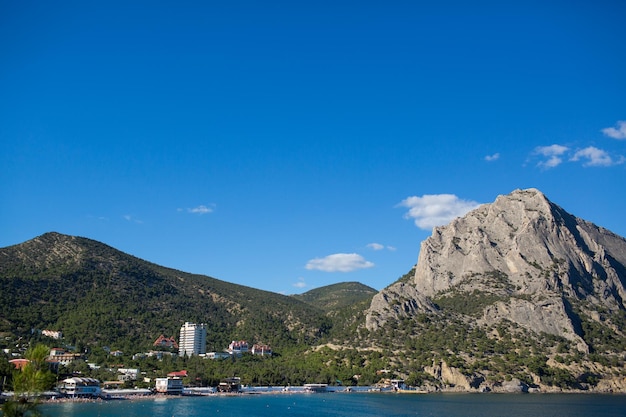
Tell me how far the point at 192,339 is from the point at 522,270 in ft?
340

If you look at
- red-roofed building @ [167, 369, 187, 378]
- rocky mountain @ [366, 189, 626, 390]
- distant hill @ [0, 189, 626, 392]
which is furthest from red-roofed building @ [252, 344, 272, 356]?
red-roofed building @ [167, 369, 187, 378]

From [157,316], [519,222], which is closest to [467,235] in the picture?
[519,222]

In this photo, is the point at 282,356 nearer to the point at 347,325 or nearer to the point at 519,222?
the point at 347,325

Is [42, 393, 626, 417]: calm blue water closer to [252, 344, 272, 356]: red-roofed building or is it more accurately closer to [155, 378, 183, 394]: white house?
[155, 378, 183, 394]: white house

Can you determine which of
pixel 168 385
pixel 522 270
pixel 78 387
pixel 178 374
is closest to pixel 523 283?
pixel 522 270

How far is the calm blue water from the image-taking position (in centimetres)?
8375

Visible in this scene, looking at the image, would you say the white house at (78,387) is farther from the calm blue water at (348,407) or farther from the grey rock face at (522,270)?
the grey rock face at (522,270)

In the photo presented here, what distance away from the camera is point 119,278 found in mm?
190000

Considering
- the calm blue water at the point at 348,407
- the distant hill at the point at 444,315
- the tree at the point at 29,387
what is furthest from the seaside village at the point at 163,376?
the tree at the point at 29,387

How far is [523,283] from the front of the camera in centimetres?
16712

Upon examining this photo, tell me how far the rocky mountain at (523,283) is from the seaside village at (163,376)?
151 feet

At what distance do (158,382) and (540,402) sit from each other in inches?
3060

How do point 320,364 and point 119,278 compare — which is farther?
point 119,278

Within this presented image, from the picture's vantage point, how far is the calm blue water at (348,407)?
83.8 metres
